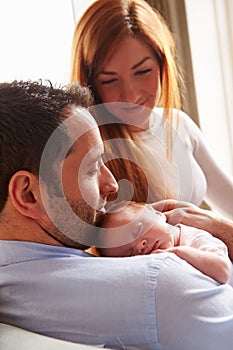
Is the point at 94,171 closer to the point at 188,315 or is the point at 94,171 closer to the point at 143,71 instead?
the point at 188,315

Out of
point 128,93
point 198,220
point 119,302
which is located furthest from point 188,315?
point 128,93

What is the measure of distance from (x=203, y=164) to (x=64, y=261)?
1.12 meters

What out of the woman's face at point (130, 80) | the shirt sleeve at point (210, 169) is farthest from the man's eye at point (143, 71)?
the shirt sleeve at point (210, 169)

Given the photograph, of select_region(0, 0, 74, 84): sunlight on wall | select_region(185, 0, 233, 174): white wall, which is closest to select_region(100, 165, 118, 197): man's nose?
select_region(0, 0, 74, 84): sunlight on wall

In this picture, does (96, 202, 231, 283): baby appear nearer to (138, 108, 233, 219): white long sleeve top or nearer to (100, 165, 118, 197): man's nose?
(100, 165, 118, 197): man's nose

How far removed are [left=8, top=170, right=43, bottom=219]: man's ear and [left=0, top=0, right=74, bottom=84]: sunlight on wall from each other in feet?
4.18

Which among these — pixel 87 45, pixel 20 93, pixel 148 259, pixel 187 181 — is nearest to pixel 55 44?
pixel 87 45

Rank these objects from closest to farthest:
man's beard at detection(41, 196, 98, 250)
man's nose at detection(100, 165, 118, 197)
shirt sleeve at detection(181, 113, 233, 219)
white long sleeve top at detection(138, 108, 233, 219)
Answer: man's beard at detection(41, 196, 98, 250) < man's nose at detection(100, 165, 118, 197) < white long sleeve top at detection(138, 108, 233, 219) < shirt sleeve at detection(181, 113, 233, 219)

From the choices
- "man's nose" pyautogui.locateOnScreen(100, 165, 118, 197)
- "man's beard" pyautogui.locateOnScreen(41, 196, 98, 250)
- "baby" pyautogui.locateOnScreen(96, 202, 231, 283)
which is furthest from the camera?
"baby" pyautogui.locateOnScreen(96, 202, 231, 283)

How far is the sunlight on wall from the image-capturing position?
2.20m

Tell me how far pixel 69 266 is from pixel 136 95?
2.87 ft

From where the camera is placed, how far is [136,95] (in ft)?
5.67

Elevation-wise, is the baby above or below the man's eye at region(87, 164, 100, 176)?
below

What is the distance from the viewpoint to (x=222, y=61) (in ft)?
9.34
